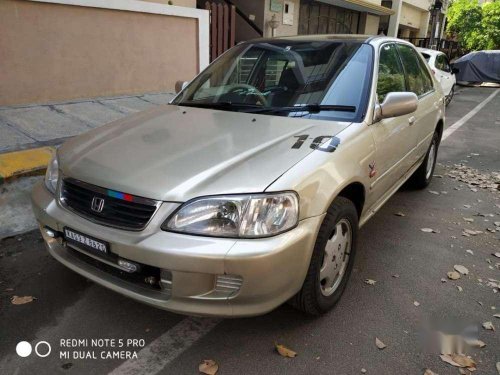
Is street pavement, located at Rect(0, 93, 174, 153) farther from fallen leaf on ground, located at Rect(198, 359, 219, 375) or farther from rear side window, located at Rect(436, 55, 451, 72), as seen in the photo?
rear side window, located at Rect(436, 55, 451, 72)

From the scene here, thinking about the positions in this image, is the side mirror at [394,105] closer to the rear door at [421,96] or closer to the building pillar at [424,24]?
the rear door at [421,96]

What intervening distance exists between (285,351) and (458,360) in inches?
38.4

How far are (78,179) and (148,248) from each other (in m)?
0.71

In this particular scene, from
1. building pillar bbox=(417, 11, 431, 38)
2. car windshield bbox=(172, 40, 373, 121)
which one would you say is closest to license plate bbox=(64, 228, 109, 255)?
car windshield bbox=(172, 40, 373, 121)

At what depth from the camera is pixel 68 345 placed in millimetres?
2463

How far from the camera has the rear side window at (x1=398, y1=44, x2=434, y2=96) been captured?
13.7 ft

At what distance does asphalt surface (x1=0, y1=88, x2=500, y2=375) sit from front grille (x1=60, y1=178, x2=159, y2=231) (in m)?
0.73

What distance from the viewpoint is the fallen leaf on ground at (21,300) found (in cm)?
284

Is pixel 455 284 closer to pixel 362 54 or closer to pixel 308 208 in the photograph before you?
pixel 308 208

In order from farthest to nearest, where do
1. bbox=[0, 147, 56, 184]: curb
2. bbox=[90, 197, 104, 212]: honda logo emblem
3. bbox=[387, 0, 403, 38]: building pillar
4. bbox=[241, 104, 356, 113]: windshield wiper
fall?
bbox=[387, 0, 403, 38]: building pillar < bbox=[0, 147, 56, 184]: curb < bbox=[241, 104, 356, 113]: windshield wiper < bbox=[90, 197, 104, 212]: honda logo emblem

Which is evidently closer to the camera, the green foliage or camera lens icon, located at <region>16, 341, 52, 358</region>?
camera lens icon, located at <region>16, 341, 52, 358</region>

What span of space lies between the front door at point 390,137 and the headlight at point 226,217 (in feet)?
4.14

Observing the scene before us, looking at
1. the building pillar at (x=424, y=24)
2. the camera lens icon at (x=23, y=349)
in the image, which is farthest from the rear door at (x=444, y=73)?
the building pillar at (x=424, y=24)

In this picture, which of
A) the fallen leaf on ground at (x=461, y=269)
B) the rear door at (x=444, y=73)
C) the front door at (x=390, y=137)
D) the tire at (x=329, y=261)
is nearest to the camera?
the tire at (x=329, y=261)
